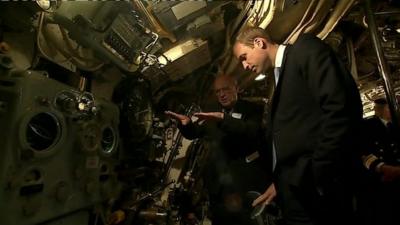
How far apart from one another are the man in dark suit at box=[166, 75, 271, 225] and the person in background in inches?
30.6

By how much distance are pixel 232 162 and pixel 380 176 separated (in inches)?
44.1

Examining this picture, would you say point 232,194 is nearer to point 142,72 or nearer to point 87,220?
point 87,220

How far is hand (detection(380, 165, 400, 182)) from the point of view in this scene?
5.31 feet

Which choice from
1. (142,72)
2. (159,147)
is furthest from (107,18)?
(159,147)

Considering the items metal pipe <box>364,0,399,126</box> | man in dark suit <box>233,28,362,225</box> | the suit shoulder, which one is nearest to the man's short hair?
man in dark suit <box>233,28,362,225</box>

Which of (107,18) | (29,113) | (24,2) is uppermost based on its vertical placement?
Answer: (107,18)

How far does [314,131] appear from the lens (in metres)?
1.37

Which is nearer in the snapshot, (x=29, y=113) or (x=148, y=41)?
(x=29, y=113)

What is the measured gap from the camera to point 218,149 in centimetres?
257

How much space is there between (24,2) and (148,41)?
3.62ft

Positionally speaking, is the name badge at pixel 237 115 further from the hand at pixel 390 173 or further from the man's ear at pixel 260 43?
the hand at pixel 390 173

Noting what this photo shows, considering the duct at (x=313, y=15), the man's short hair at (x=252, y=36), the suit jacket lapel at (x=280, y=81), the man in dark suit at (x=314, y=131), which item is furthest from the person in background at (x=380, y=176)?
the duct at (x=313, y=15)

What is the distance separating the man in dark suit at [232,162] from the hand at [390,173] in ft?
2.88

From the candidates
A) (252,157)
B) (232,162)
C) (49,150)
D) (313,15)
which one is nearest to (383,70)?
(313,15)
